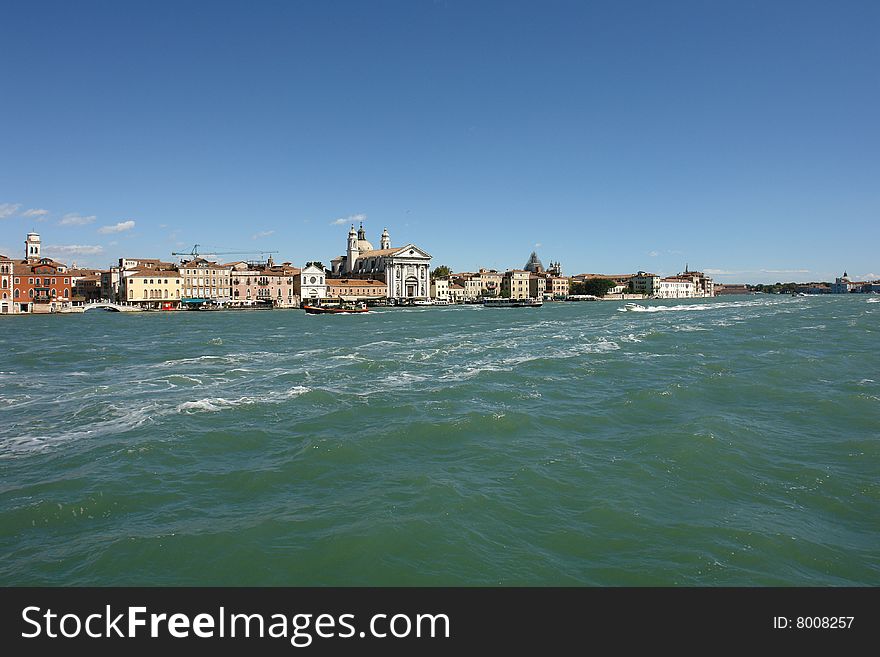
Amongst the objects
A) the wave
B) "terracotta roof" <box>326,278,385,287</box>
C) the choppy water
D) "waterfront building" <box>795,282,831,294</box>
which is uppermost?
"waterfront building" <box>795,282,831,294</box>

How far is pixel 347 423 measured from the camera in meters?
10.1

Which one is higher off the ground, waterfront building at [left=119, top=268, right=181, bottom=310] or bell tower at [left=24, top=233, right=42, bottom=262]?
bell tower at [left=24, top=233, right=42, bottom=262]

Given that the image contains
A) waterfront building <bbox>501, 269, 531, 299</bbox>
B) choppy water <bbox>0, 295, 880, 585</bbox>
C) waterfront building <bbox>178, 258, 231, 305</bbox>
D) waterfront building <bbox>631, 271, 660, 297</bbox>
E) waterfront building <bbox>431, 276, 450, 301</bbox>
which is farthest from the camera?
waterfront building <bbox>631, 271, 660, 297</bbox>

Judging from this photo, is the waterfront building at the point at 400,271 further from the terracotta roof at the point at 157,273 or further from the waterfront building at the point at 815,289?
the waterfront building at the point at 815,289

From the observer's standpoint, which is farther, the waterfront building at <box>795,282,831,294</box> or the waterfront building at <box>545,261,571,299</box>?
the waterfront building at <box>795,282,831,294</box>

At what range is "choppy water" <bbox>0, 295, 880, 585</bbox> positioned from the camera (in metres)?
4.97

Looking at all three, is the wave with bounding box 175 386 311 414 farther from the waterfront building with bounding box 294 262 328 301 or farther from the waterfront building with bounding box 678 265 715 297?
the waterfront building with bounding box 678 265 715 297

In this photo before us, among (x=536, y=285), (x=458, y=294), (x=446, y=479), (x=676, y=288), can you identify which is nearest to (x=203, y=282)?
(x=458, y=294)

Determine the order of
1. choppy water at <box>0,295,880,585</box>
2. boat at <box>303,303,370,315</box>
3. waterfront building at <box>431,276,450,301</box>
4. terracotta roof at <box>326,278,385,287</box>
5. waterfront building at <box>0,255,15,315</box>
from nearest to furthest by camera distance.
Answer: choppy water at <box>0,295,880,585</box>
waterfront building at <box>0,255,15,315</box>
boat at <box>303,303,370,315</box>
terracotta roof at <box>326,278,385,287</box>
waterfront building at <box>431,276,450,301</box>

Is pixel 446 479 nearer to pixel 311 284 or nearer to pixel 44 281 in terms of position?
pixel 44 281

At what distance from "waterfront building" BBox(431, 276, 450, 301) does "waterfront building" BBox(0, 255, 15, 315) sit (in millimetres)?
63785

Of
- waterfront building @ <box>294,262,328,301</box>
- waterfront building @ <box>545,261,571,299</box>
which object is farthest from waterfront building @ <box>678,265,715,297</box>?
waterfront building @ <box>294,262,328,301</box>
